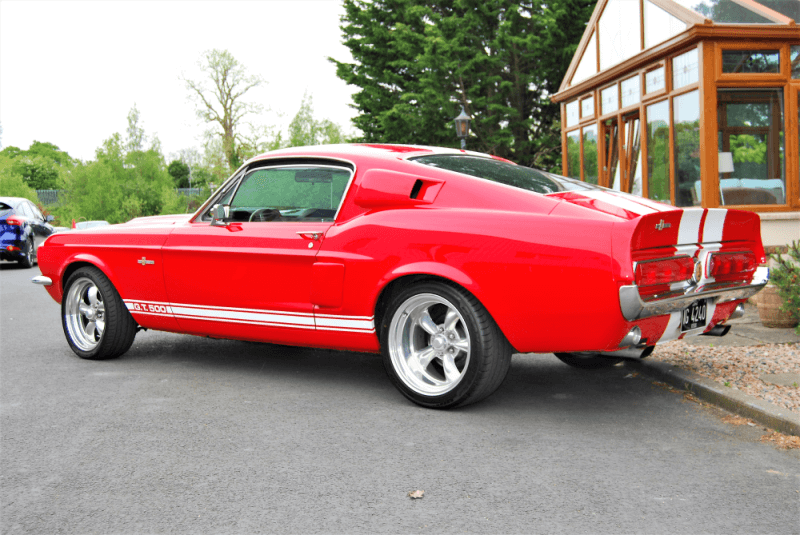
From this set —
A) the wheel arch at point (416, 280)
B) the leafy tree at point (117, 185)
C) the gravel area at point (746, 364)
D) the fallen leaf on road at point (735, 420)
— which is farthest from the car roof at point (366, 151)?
the leafy tree at point (117, 185)

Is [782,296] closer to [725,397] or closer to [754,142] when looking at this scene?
[725,397]

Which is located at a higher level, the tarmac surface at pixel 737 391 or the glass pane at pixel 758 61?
the glass pane at pixel 758 61

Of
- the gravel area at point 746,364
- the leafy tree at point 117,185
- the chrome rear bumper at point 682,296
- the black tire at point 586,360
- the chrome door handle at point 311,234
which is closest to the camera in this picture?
the chrome rear bumper at point 682,296

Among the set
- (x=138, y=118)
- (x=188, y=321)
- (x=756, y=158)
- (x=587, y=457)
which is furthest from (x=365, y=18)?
(x=587, y=457)

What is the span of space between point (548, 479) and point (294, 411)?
1.71m

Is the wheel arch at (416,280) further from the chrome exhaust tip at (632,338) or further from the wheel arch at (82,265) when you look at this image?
the wheel arch at (82,265)

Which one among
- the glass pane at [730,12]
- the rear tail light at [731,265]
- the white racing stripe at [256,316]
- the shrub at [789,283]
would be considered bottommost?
the shrub at [789,283]

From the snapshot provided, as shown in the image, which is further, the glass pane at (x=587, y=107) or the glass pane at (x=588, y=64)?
the glass pane at (x=587, y=107)

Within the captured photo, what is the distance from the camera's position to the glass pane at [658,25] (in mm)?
10078

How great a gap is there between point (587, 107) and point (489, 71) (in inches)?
572

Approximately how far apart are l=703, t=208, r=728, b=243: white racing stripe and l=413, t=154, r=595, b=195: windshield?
30.4 inches

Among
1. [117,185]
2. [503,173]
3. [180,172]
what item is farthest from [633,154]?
[180,172]

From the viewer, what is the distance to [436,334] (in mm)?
4383

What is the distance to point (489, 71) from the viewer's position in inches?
1086
